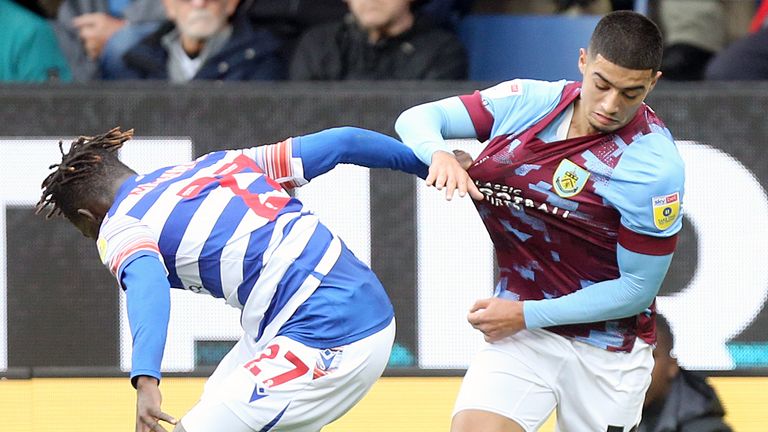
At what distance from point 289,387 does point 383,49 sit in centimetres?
270

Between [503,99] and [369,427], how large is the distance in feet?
5.78

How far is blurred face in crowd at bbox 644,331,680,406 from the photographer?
5.08 metres

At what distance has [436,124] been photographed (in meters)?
4.11

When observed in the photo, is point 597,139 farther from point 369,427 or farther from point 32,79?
point 32,79

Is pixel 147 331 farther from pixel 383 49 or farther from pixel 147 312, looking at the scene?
pixel 383 49

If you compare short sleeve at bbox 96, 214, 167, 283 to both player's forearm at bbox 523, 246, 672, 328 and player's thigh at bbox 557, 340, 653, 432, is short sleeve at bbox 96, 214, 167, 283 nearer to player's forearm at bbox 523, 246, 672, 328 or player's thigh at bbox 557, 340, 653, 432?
player's forearm at bbox 523, 246, 672, 328

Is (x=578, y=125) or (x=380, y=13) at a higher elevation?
(x=578, y=125)

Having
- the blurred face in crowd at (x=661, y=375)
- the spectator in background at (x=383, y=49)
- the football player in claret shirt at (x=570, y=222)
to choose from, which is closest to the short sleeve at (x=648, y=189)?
the football player in claret shirt at (x=570, y=222)

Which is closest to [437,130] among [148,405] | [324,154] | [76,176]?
[324,154]

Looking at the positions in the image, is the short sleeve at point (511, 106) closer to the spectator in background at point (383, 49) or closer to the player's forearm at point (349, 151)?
the player's forearm at point (349, 151)

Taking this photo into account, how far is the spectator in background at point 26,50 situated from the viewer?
20.9ft

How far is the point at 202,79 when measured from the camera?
20.9 ft

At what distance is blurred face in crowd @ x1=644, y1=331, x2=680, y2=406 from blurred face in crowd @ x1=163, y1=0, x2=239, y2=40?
2.49 meters

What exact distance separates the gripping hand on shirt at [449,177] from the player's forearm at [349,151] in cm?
30
